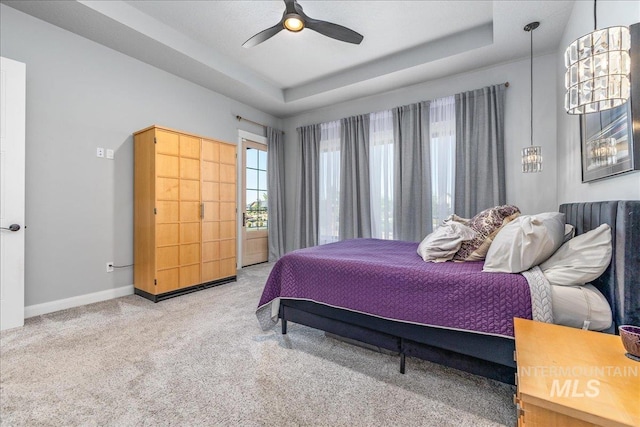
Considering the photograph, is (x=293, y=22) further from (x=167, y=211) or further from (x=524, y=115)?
(x=524, y=115)

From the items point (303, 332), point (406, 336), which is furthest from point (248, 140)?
point (406, 336)

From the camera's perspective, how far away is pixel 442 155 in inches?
152

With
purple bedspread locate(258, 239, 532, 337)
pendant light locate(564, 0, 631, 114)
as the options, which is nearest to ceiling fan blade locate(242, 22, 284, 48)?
purple bedspread locate(258, 239, 532, 337)

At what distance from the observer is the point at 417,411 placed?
144cm

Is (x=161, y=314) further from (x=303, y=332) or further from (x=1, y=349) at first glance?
(x=303, y=332)

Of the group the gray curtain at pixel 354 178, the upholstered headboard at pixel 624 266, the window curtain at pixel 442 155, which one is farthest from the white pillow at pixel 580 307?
the gray curtain at pixel 354 178

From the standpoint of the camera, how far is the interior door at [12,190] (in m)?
2.35

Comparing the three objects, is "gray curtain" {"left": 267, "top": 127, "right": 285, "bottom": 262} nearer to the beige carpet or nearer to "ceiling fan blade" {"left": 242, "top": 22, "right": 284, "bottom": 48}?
"ceiling fan blade" {"left": 242, "top": 22, "right": 284, "bottom": 48}

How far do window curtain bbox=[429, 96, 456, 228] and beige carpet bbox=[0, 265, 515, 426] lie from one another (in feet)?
8.04

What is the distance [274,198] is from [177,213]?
2.12m

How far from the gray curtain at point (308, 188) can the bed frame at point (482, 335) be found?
2.86m

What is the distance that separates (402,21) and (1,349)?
4.49 metres

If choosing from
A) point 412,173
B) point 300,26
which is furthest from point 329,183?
point 300,26

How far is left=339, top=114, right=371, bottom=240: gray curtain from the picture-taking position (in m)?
4.46
